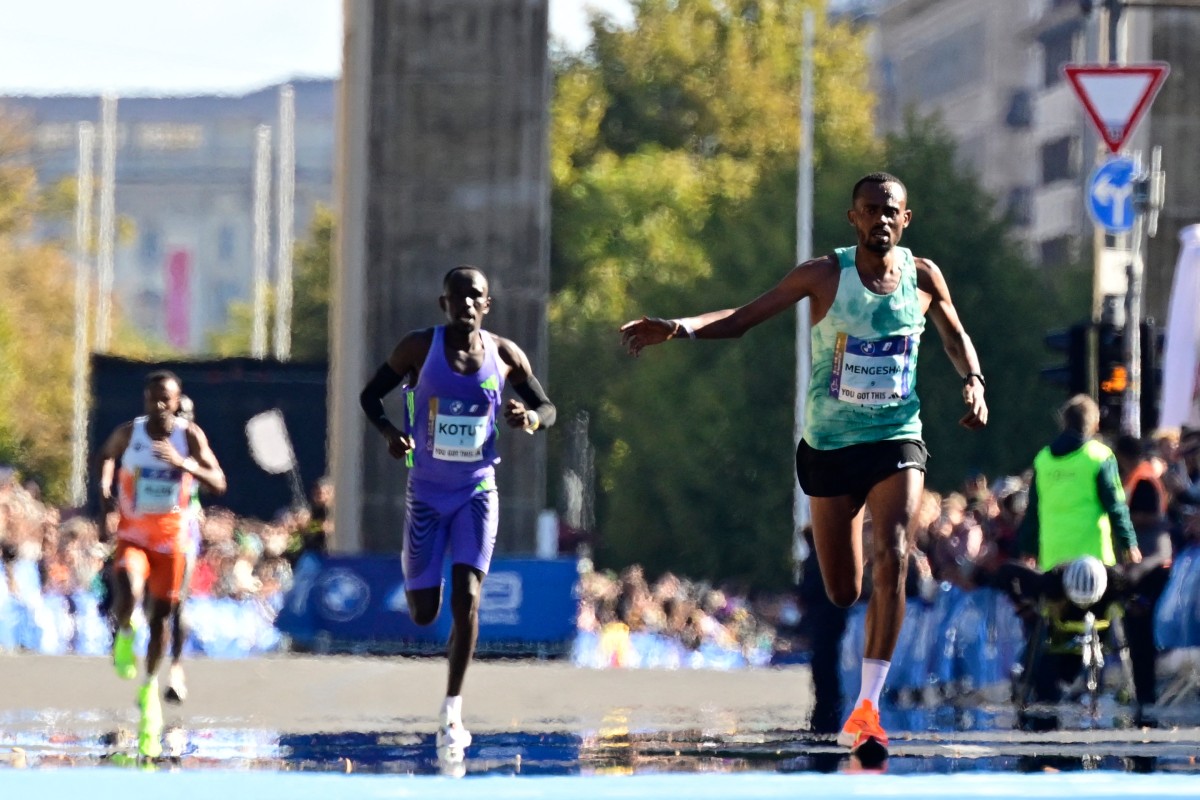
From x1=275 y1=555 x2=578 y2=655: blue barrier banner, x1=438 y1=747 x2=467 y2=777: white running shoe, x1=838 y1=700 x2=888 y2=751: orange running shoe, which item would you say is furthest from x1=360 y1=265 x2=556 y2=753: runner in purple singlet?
x1=275 y1=555 x2=578 y2=655: blue barrier banner

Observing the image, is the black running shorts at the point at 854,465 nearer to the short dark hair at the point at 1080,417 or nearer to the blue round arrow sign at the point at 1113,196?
the short dark hair at the point at 1080,417

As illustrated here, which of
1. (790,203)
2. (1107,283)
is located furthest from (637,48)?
(1107,283)

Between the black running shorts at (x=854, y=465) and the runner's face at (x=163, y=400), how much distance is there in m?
4.42

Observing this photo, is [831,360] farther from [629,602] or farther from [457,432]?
[629,602]

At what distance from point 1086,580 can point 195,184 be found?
152 m

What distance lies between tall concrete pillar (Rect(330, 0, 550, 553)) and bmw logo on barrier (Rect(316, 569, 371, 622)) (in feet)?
12.7

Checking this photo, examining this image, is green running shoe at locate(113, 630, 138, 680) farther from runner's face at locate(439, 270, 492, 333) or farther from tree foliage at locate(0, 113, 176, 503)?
tree foliage at locate(0, 113, 176, 503)

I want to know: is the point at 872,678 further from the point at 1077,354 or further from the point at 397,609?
the point at 397,609

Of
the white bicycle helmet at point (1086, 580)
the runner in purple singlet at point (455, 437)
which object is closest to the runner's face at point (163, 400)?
the runner in purple singlet at point (455, 437)

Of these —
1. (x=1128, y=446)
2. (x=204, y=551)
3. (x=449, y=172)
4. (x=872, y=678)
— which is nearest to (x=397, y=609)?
(x=449, y=172)

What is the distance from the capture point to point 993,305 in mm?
51594

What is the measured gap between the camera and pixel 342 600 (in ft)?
78.6

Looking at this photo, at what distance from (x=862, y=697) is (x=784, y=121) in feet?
198

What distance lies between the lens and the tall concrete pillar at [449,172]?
91.2ft
